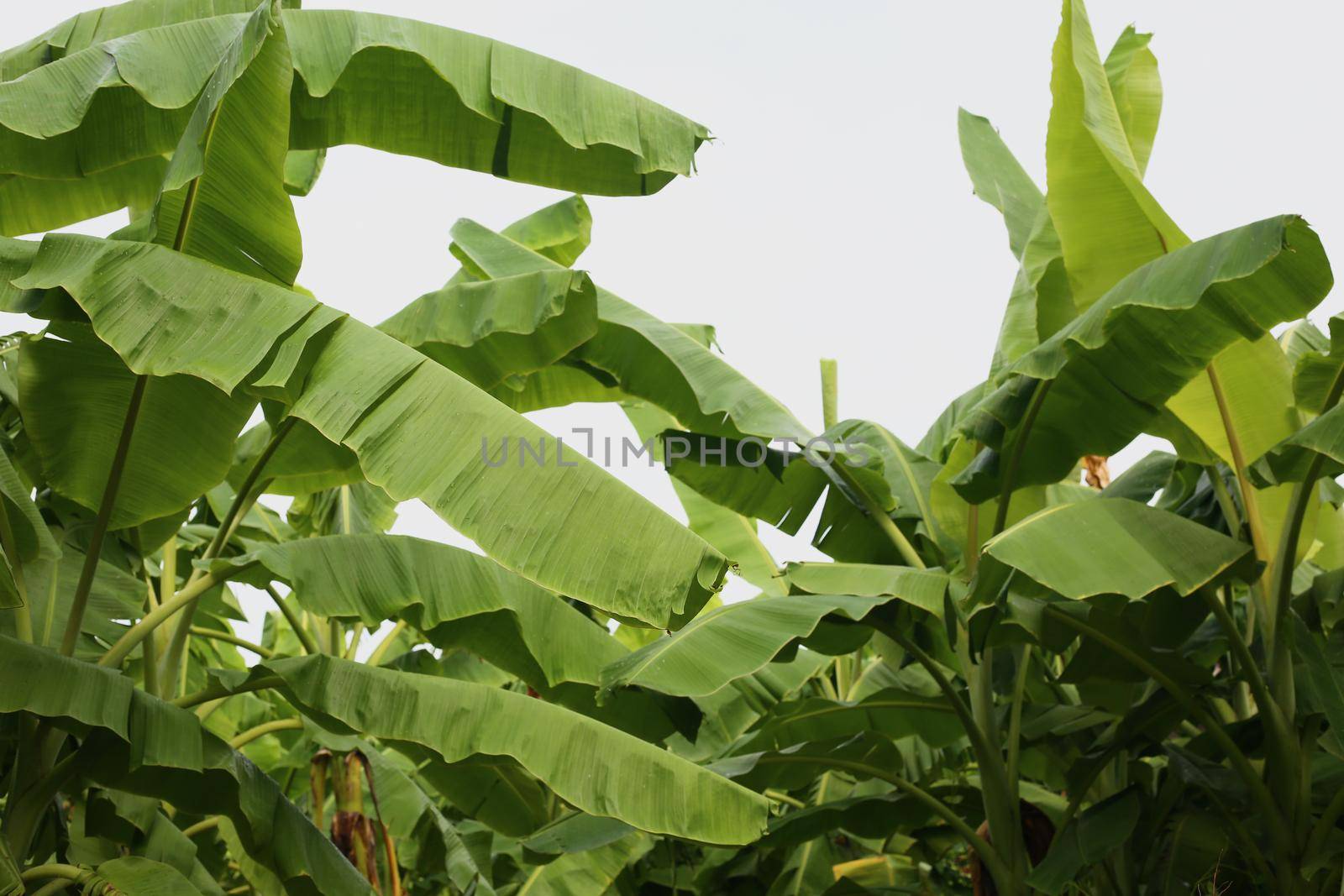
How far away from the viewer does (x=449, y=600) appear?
3670 millimetres

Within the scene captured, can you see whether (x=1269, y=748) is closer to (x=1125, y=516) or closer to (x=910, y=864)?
(x=1125, y=516)

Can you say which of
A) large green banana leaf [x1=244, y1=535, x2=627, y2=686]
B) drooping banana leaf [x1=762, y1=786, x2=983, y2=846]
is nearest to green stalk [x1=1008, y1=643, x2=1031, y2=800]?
drooping banana leaf [x1=762, y1=786, x2=983, y2=846]

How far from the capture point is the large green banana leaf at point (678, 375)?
4121 mm

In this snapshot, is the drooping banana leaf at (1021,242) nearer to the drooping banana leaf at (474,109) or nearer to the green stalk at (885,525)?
→ the green stalk at (885,525)

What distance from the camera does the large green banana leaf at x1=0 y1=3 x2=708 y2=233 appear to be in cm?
317

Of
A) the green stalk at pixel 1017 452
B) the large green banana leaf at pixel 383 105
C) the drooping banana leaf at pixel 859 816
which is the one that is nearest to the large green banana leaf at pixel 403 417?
the large green banana leaf at pixel 383 105

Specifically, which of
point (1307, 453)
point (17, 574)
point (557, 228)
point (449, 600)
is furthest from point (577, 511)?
point (557, 228)

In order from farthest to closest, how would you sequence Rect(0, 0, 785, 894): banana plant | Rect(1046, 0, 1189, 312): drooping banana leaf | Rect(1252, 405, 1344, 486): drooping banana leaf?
Rect(1046, 0, 1189, 312): drooping banana leaf, Rect(1252, 405, 1344, 486): drooping banana leaf, Rect(0, 0, 785, 894): banana plant

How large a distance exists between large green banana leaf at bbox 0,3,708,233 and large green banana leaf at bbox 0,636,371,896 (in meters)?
1.39

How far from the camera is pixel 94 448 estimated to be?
351 cm

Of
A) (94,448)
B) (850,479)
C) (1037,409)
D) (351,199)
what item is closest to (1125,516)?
(1037,409)

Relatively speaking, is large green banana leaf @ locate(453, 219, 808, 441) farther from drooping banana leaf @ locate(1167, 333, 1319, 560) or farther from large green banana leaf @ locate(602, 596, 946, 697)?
drooping banana leaf @ locate(1167, 333, 1319, 560)

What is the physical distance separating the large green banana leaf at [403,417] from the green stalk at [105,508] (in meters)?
0.57

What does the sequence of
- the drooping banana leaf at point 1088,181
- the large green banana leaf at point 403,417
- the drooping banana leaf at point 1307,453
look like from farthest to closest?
the drooping banana leaf at point 1088,181 → the drooping banana leaf at point 1307,453 → the large green banana leaf at point 403,417
